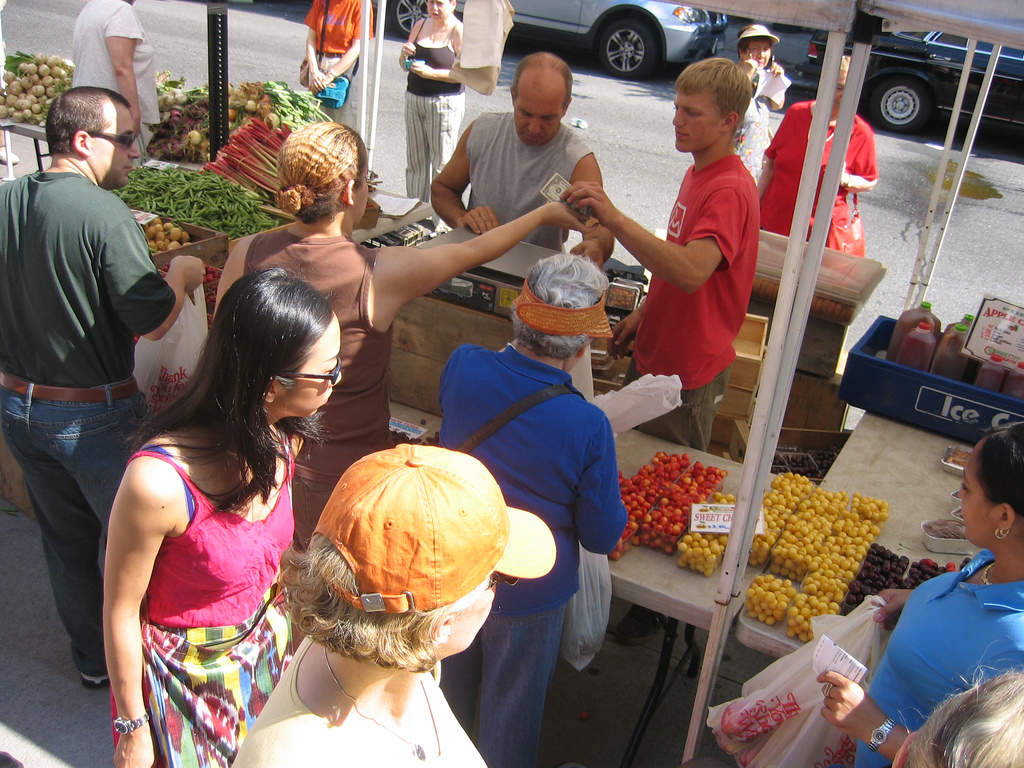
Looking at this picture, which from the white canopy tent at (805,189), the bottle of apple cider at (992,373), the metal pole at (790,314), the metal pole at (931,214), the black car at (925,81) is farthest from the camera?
the black car at (925,81)

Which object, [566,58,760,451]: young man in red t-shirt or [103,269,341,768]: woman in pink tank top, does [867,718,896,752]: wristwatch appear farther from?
[566,58,760,451]: young man in red t-shirt

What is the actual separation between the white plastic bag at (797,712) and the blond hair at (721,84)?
177 cm

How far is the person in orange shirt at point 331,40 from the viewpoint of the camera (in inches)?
275

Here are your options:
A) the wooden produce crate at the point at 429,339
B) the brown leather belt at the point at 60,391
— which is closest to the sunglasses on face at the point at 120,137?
Answer: the brown leather belt at the point at 60,391

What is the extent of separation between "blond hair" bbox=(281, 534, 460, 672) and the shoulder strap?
931 mm

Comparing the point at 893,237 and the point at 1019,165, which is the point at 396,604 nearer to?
the point at 893,237

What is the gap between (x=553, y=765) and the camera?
312 centimetres

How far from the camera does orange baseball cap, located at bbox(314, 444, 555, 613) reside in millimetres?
1328

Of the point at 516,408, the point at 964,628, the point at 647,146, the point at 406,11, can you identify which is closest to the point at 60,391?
the point at 516,408

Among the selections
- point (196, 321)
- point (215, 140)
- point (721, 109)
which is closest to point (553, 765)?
point (196, 321)

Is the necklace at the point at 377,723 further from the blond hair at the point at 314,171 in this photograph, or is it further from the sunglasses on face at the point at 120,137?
the sunglasses on face at the point at 120,137

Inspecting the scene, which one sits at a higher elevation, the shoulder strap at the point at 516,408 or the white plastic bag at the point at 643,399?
the shoulder strap at the point at 516,408

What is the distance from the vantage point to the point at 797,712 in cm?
237

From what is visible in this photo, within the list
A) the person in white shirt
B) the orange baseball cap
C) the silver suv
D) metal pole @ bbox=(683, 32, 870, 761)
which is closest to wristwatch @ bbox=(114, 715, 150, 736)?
the orange baseball cap
